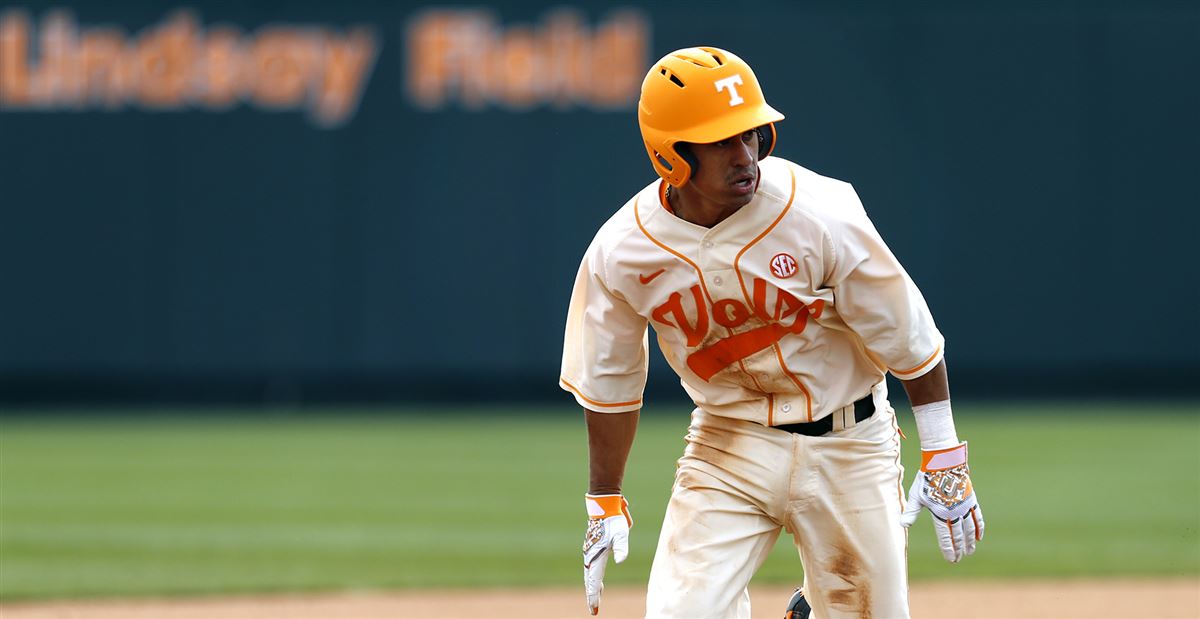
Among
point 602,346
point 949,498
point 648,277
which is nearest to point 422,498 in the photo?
point 602,346

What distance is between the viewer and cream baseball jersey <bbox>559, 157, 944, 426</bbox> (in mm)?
4527

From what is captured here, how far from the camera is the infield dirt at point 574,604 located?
768 cm

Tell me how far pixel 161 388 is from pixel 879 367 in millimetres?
13755

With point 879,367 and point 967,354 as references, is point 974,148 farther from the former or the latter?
point 879,367

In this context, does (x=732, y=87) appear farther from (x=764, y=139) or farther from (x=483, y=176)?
(x=483, y=176)

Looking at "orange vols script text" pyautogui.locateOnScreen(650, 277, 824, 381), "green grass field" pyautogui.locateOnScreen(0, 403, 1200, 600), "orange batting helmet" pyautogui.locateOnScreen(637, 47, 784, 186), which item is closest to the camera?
"orange batting helmet" pyautogui.locateOnScreen(637, 47, 784, 186)

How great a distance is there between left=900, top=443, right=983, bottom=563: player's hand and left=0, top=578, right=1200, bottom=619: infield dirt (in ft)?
9.61

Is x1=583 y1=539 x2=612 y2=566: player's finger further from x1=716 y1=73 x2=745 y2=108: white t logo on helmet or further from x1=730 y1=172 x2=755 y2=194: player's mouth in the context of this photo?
x1=716 y1=73 x2=745 y2=108: white t logo on helmet

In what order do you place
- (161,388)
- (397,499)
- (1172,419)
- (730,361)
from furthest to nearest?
1. (161,388)
2. (1172,419)
3. (397,499)
4. (730,361)

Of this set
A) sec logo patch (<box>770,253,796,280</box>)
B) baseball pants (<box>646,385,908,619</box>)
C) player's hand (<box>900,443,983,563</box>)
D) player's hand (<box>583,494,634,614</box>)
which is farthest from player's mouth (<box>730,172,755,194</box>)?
player's hand (<box>583,494,634,614</box>)

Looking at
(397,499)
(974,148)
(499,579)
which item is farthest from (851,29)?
(499,579)

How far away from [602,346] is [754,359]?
45 centimetres

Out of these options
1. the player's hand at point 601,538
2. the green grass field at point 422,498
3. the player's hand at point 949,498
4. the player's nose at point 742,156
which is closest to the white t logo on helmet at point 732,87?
the player's nose at point 742,156

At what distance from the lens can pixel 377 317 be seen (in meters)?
17.0
